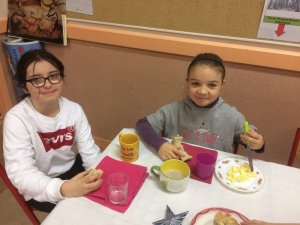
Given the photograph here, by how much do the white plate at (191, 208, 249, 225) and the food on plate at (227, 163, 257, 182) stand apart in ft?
0.53

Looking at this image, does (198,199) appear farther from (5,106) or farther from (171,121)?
(5,106)

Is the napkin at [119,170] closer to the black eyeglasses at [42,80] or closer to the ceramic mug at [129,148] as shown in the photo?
the ceramic mug at [129,148]

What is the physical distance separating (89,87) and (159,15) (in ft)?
2.84

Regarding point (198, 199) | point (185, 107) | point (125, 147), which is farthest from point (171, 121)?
point (198, 199)

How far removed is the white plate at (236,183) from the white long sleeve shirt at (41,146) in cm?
60

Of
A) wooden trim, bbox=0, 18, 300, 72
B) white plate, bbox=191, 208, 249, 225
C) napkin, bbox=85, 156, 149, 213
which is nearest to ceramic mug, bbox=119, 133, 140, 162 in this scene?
napkin, bbox=85, 156, 149, 213

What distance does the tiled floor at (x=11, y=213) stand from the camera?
1.75 meters

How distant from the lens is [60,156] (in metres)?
1.31

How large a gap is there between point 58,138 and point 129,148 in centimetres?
41

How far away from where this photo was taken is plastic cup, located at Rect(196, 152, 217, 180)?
1.00m

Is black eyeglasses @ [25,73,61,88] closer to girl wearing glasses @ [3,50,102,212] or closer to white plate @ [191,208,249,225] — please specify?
girl wearing glasses @ [3,50,102,212]

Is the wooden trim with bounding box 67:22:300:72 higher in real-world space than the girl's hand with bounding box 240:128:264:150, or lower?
higher

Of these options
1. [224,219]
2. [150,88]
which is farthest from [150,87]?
[224,219]

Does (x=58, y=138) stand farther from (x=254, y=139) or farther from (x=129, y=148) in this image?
(x=254, y=139)
